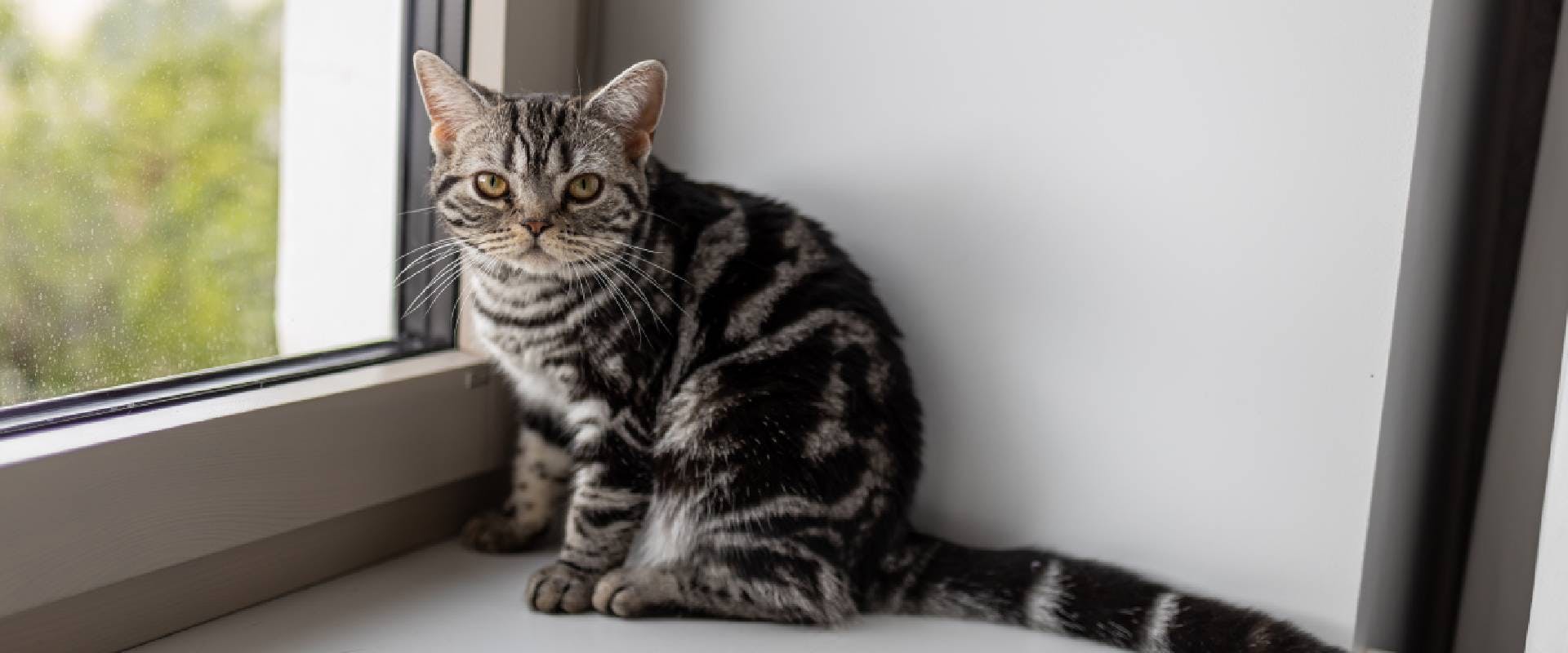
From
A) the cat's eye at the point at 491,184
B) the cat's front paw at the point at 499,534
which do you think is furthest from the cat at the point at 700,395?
the cat's front paw at the point at 499,534

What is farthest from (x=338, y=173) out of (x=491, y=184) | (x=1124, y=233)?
(x=1124, y=233)

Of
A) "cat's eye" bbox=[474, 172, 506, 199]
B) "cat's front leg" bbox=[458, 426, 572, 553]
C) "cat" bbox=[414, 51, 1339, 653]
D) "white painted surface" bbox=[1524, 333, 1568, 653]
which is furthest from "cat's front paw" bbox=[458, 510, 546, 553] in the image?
"white painted surface" bbox=[1524, 333, 1568, 653]

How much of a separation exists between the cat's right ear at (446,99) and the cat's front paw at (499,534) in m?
0.56

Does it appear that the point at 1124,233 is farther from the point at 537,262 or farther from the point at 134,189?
the point at 134,189

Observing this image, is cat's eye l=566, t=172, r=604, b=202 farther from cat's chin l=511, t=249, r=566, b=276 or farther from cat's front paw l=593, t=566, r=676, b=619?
cat's front paw l=593, t=566, r=676, b=619

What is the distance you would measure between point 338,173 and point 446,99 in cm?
30

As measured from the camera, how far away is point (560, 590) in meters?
1.57

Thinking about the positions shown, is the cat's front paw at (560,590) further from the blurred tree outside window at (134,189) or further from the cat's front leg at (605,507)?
the blurred tree outside window at (134,189)

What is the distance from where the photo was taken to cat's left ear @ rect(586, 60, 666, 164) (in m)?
1.53

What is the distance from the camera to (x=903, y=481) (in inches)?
65.1

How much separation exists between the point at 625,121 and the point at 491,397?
1.69 ft

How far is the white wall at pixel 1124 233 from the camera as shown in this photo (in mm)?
1473

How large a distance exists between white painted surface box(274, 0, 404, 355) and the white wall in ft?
1.56

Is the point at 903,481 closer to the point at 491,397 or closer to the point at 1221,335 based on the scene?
the point at 1221,335
